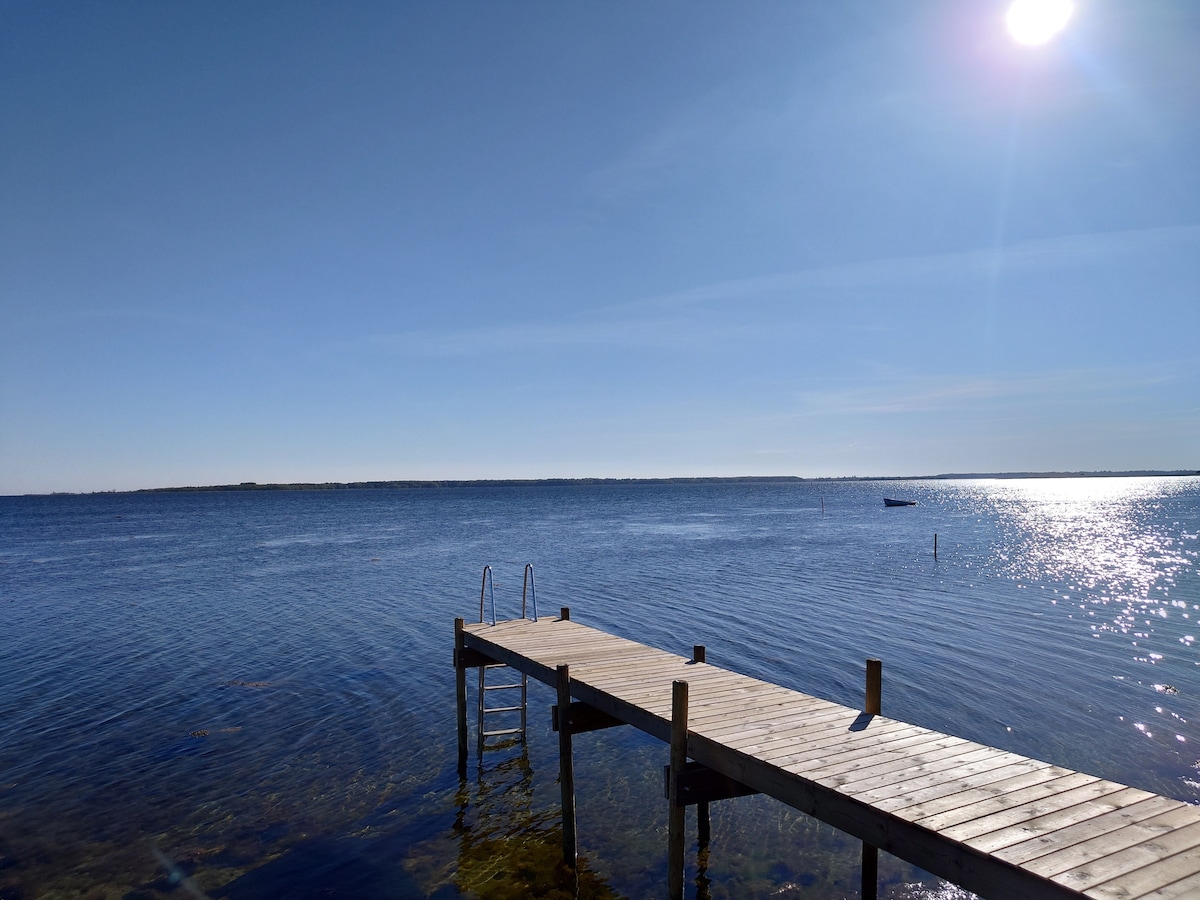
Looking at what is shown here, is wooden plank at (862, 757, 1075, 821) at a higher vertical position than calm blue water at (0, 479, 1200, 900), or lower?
higher

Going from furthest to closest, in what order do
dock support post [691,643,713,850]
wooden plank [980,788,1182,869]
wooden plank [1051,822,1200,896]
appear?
dock support post [691,643,713,850]
wooden plank [980,788,1182,869]
wooden plank [1051,822,1200,896]

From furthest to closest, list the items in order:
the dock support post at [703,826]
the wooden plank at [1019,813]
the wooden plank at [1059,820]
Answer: the dock support post at [703,826] → the wooden plank at [1019,813] → the wooden plank at [1059,820]

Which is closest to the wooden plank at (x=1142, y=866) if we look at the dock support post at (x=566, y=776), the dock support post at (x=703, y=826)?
the dock support post at (x=703, y=826)

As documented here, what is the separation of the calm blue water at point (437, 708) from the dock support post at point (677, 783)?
1072 millimetres

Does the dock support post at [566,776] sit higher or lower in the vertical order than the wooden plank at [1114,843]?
lower

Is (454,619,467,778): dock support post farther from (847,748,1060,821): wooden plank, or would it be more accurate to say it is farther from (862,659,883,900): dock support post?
(847,748,1060,821): wooden plank

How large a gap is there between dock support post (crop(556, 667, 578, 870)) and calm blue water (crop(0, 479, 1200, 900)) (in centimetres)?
36

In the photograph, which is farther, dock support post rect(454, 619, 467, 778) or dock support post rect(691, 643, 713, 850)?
dock support post rect(454, 619, 467, 778)

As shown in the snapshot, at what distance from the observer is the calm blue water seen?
9.84 metres

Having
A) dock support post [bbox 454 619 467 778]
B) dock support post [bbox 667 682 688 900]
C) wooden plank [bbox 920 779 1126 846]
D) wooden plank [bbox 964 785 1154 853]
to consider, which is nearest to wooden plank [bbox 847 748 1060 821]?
wooden plank [bbox 920 779 1126 846]

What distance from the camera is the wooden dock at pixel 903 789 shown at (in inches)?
203

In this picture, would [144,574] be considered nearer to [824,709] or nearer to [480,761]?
[480,761]

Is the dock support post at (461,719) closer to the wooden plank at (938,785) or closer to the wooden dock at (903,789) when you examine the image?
the wooden dock at (903,789)

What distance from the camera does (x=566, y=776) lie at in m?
10.1
